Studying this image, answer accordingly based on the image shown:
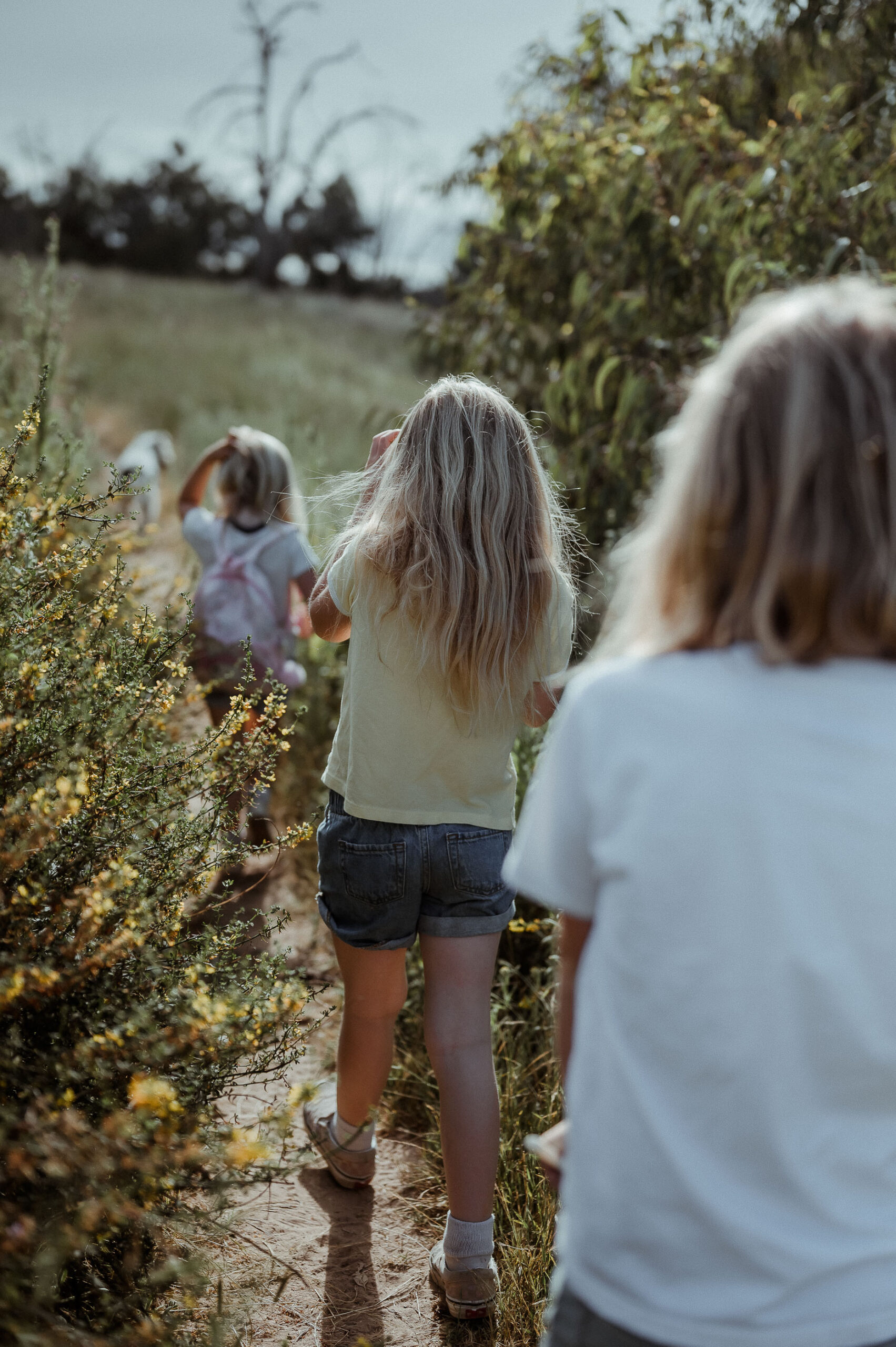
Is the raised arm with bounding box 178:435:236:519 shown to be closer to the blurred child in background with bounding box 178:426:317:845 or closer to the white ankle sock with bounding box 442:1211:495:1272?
the blurred child in background with bounding box 178:426:317:845

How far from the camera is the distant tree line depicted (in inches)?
1096

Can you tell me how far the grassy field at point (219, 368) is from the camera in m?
9.03

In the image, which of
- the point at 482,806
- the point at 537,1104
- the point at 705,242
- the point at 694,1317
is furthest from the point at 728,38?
the point at 694,1317

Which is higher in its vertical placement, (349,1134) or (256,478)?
(256,478)

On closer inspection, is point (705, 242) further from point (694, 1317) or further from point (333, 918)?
point (694, 1317)

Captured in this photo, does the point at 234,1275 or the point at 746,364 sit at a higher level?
the point at 746,364

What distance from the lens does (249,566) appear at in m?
3.56

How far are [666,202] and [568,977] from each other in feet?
13.0

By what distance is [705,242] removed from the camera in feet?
13.4

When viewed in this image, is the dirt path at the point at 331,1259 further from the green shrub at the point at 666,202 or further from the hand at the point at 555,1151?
the green shrub at the point at 666,202

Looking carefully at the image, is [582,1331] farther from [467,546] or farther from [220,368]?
[220,368]

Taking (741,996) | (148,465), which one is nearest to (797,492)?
(741,996)

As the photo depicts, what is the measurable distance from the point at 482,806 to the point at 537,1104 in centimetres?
95

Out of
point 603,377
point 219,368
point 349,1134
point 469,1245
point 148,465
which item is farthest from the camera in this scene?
point 219,368
